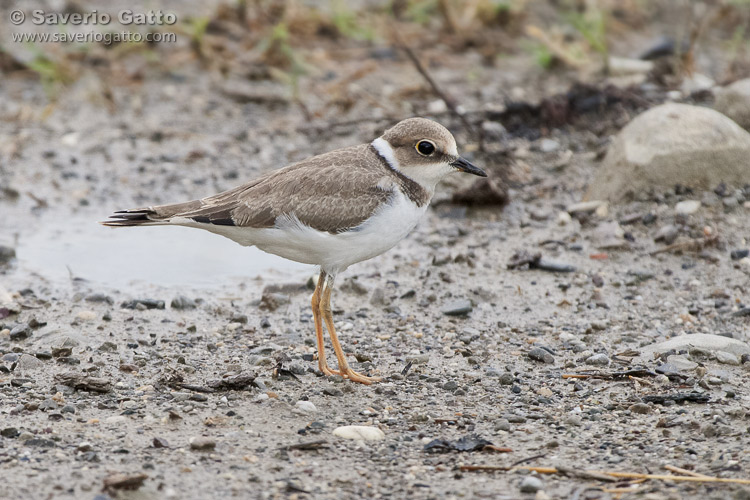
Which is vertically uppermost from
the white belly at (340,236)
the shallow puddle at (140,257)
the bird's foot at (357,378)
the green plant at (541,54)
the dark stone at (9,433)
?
the green plant at (541,54)

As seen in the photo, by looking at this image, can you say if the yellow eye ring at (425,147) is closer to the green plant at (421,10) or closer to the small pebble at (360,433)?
the small pebble at (360,433)

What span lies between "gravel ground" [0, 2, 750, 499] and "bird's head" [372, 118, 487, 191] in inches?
44.8

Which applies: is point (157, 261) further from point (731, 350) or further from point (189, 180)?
point (731, 350)

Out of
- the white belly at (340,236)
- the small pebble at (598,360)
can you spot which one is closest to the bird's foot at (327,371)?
the white belly at (340,236)

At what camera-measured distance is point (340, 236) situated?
5.25 meters

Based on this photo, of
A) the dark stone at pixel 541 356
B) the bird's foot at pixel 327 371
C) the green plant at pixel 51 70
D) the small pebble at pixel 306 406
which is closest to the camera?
the small pebble at pixel 306 406

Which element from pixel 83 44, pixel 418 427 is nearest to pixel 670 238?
pixel 418 427

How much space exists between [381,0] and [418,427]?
336 inches

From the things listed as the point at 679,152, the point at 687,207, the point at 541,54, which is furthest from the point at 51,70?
the point at 687,207

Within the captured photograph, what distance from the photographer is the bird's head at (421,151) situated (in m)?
5.53

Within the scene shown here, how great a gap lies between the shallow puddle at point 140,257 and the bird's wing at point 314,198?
5.24 ft

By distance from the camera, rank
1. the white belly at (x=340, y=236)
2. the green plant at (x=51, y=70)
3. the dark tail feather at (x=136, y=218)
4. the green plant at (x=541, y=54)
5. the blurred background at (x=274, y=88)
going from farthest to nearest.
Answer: the green plant at (x=541, y=54) → the green plant at (x=51, y=70) → the blurred background at (x=274, y=88) → the dark tail feather at (x=136, y=218) → the white belly at (x=340, y=236)

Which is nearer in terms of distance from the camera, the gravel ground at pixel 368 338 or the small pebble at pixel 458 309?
the gravel ground at pixel 368 338

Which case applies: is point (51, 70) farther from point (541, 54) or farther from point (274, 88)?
point (541, 54)
